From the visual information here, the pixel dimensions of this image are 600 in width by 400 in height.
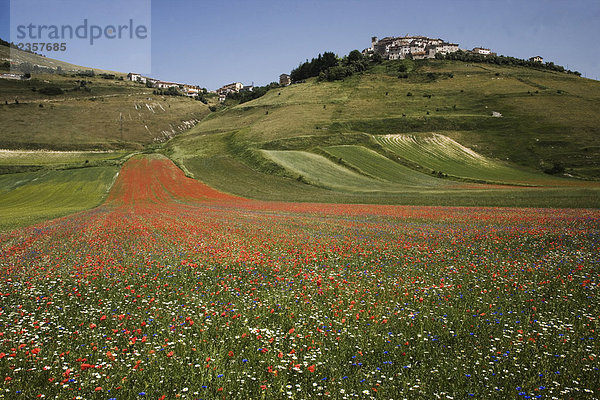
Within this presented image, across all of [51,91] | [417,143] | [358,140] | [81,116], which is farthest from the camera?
[51,91]

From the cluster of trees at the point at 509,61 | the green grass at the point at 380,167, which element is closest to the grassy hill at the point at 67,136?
the green grass at the point at 380,167

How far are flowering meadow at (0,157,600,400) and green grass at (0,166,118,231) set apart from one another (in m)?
36.9

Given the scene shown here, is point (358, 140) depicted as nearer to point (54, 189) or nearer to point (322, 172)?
point (322, 172)

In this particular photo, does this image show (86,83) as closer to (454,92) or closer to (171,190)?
(171,190)

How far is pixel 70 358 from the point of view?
21.5 ft

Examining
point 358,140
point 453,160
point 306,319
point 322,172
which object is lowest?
point 306,319

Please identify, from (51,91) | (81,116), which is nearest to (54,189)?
(81,116)

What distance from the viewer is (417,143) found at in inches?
3642

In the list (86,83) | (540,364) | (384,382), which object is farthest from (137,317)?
(86,83)

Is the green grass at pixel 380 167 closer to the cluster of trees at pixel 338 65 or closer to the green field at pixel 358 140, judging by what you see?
the green field at pixel 358 140

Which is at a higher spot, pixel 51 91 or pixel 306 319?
pixel 51 91

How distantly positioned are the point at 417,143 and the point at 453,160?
47.3ft

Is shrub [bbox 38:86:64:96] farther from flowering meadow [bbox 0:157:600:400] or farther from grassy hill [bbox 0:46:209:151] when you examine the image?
flowering meadow [bbox 0:157:600:400]

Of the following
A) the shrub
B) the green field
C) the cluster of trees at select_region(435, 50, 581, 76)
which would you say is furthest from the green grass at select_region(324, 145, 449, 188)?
the shrub
